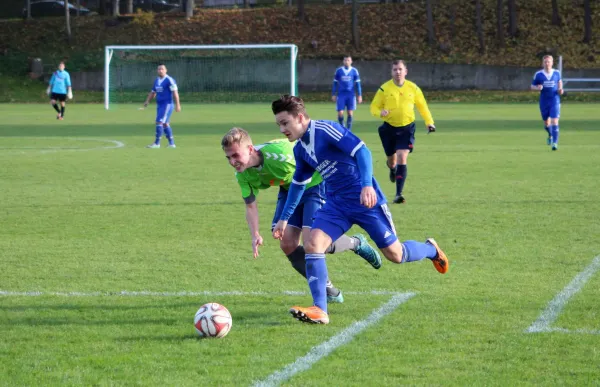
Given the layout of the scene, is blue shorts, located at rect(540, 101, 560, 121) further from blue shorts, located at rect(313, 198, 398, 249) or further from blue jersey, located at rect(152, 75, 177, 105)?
blue shorts, located at rect(313, 198, 398, 249)

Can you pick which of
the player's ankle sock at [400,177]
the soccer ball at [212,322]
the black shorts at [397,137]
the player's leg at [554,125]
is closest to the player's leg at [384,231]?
the soccer ball at [212,322]

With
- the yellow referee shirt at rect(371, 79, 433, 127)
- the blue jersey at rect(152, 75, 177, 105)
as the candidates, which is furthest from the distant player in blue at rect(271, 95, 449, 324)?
the blue jersey at rect(152, 75, 177, 105)

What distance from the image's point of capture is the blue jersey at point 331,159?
21.5ft

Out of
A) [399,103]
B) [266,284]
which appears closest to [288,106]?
[266,284]

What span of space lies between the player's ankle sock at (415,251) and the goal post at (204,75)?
35.7m

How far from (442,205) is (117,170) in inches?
303

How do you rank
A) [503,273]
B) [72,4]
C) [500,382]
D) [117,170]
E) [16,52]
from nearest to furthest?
1. [500,382]
2. [503,273]
3. [117,170]
4. [16,52]
5. [72,4]

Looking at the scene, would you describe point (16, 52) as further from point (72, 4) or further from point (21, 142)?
point (21, 142)

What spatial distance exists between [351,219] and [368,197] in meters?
0.49

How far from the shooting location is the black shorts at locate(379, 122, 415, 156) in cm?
1443

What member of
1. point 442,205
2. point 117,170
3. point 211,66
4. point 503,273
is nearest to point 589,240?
point 503,273

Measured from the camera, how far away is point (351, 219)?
6.81 metres

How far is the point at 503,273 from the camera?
27.7 feet

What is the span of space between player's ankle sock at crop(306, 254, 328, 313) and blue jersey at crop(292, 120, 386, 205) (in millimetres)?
512
